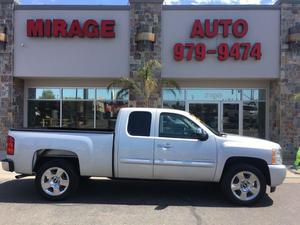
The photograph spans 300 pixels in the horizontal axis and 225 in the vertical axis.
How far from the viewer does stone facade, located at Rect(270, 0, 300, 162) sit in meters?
15.9

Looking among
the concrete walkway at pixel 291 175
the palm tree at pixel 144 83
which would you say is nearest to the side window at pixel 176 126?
the concrete walkway at pixel 291 175

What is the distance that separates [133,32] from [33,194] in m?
9.31

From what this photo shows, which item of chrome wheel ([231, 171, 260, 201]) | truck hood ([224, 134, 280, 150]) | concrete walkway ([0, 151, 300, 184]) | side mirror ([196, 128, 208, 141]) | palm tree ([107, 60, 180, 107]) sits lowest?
concrete walkway ([0, 151, 300, 184])

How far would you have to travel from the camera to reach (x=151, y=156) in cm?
796

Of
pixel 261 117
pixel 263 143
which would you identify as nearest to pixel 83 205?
pixel 263 143

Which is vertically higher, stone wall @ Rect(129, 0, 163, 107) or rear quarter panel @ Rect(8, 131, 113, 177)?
stone wall @ Rect(129, 0, 163, 107)

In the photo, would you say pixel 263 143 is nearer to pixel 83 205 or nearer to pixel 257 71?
pixel 83 205

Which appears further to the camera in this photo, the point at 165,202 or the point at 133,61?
the point at 133,61

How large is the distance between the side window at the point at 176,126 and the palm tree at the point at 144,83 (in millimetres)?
7076

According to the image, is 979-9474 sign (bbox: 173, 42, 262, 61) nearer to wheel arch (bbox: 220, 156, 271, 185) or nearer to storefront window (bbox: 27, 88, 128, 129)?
storefront window (bbox: 27, 88, 128, 129)

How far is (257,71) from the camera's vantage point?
16062 mm

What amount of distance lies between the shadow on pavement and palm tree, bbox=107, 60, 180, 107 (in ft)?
19.9

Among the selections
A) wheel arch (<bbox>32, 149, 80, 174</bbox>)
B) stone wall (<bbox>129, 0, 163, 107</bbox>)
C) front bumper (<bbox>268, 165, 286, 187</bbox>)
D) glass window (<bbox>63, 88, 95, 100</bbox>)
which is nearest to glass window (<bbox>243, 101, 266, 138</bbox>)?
stone wall (<bbox>129, 0, 163, 107</bbox>)

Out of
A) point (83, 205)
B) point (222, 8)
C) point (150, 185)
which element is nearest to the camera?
point (83, 205)
